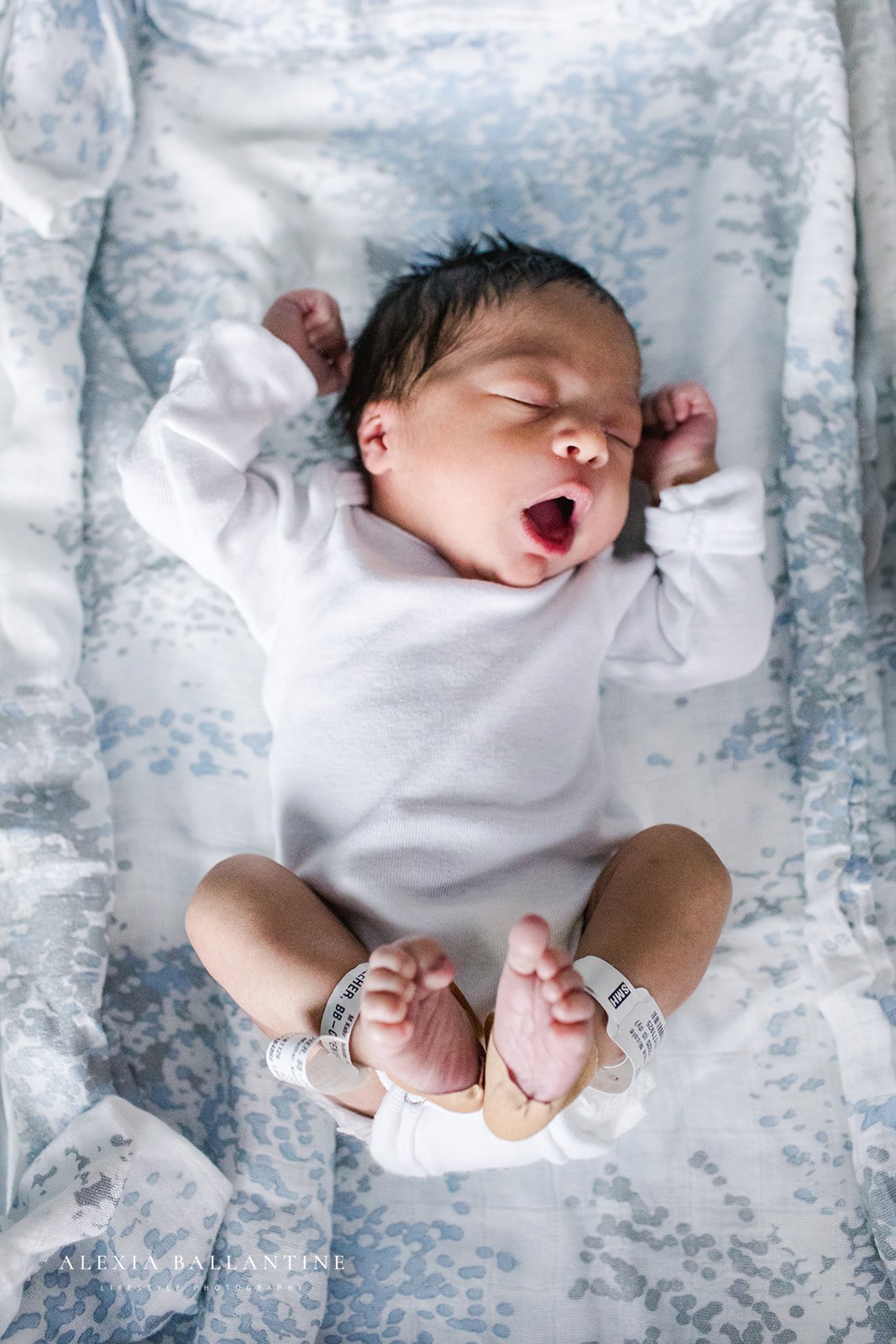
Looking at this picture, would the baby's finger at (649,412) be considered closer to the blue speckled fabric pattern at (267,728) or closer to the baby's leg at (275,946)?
the blue speckled fabric pattern at (267,728)

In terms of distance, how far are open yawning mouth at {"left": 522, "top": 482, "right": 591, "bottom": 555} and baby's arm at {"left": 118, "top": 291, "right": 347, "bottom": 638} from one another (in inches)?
10.9

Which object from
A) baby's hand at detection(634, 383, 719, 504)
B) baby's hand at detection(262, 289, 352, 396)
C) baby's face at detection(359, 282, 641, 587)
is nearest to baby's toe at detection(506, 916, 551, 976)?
baby's face at detection(359, 282, 641, 587)

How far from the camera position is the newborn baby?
1.07 meters

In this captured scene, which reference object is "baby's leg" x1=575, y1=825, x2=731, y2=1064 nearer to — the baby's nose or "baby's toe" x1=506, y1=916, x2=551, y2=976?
"baby's toe" x1=506, y1=916, x2=551, y2=976

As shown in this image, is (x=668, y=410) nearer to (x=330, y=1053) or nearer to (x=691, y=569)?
(x=691, y=569)

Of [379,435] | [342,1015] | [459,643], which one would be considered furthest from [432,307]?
[342,1015]

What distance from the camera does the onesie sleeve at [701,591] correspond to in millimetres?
1328

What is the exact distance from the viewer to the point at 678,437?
1398mm

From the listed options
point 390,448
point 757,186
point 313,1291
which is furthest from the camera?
point 757,186

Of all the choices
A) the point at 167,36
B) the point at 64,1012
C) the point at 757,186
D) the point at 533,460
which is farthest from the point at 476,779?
the point at 167,36

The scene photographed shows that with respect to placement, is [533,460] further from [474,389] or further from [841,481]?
[841,481]

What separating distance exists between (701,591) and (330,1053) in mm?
673

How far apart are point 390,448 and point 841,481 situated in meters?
0.58

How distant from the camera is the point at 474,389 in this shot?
1.24 m
